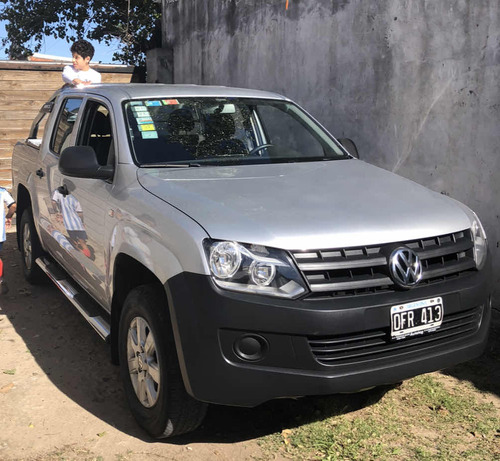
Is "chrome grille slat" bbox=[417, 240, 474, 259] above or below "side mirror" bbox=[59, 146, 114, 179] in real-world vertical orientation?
below

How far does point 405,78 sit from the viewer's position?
6.09m

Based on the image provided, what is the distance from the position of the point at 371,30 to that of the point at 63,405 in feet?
14.9

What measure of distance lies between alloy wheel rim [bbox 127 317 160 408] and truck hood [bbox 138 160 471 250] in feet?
2.26

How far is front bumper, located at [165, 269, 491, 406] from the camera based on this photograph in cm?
286

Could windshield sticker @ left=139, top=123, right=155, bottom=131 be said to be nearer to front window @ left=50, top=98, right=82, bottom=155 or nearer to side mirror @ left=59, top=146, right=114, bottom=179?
side mirror @ left=59, top=146, right=114, bottom=179

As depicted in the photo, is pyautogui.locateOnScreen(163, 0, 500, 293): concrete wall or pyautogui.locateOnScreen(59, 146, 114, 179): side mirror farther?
pyautogui.locateOnScreen(163, 0, 500, 293): concrete wall

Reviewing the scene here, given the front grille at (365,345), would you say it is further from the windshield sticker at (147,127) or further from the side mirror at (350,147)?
the windshield sticker at (147,127)

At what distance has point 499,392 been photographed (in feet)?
13.6

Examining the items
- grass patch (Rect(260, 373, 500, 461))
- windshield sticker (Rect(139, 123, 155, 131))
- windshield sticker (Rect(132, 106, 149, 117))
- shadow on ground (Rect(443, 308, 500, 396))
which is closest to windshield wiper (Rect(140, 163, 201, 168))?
windshield sticker (Rect(139, 123, 155, 131))

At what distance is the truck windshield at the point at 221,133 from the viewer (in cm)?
412

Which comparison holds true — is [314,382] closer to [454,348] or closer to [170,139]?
[454,348]

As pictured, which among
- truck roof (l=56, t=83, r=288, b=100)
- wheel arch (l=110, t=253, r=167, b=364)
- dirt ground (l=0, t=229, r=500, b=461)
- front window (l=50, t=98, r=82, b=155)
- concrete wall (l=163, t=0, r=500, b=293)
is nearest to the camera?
dirt ground (l=0, t=229, r=500, b=461)

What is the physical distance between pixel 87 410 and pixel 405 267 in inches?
81.6

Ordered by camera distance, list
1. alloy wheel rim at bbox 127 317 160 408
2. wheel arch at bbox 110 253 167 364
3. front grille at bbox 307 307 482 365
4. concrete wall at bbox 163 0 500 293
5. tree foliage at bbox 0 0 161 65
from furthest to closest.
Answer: tree foliage at bbox 0 0 161 65
concrete wall at bbox 163 0 500 293
wheel arch at bbox 110 253 167 364
alloy wheel rim at bbox 127 317 160 408
front grille at bbox 307 307 482 365
